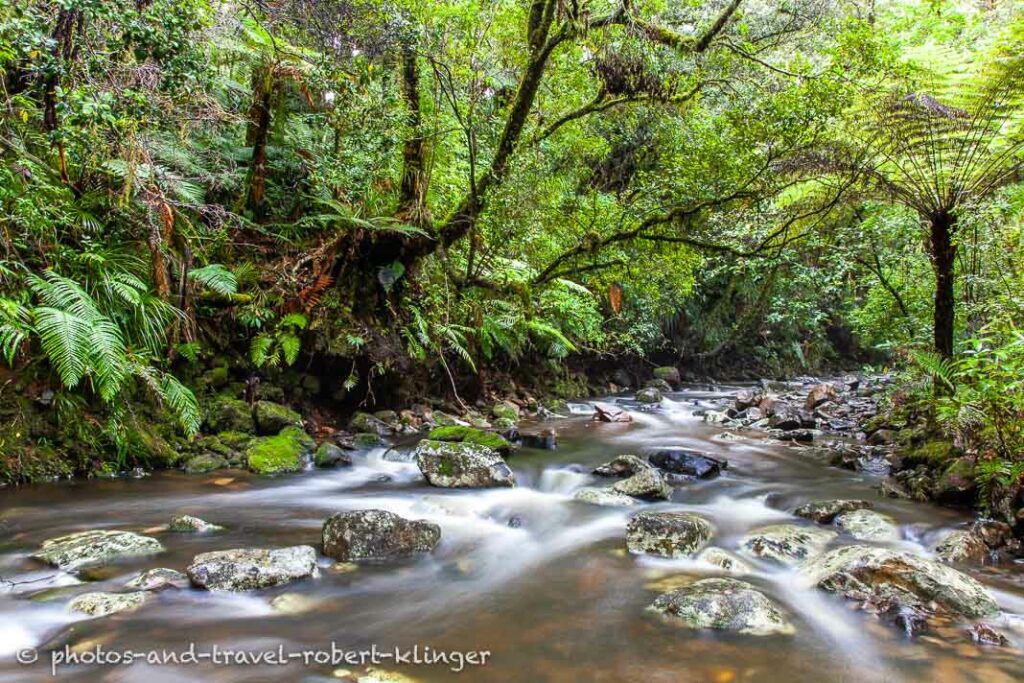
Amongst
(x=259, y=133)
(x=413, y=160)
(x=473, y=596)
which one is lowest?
(x=473, y=596)

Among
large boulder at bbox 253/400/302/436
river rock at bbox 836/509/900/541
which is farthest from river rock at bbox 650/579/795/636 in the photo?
large boulder at bbox 253/400/302/436

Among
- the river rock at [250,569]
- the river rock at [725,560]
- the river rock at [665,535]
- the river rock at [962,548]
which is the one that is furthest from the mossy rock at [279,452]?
the river rock at [962,548]

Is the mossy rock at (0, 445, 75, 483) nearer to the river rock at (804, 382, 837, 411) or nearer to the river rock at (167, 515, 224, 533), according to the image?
the river rock at (167, 515, 224, 533)

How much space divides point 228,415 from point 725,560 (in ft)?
16.9

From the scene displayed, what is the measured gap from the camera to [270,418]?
261 inches

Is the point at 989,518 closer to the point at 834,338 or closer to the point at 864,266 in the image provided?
the point at 864,266

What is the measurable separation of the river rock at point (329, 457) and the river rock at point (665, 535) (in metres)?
3.35

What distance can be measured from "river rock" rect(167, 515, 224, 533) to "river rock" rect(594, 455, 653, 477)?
3.75m

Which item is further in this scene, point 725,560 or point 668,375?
point 668,375

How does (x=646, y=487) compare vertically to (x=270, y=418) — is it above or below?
below

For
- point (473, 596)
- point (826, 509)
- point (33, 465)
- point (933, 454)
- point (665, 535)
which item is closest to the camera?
point (473, 596)

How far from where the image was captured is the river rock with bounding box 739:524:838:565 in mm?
4039

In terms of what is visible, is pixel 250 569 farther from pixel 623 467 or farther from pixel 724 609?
pixel 623 467

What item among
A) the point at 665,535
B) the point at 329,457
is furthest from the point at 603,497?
the point at 329,457
